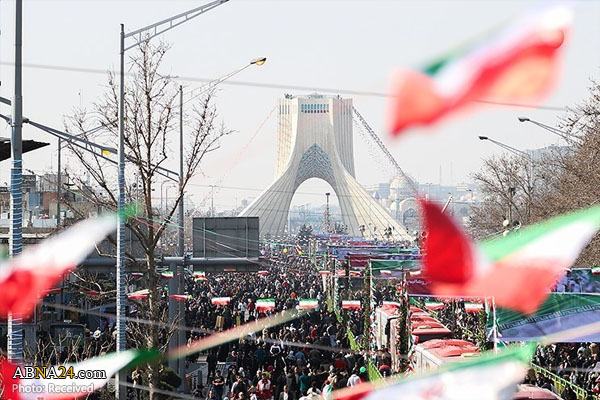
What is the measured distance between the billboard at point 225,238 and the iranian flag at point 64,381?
1055 cm

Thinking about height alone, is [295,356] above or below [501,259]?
below

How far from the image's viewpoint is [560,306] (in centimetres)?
1288

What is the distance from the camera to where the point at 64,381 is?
13758 mm

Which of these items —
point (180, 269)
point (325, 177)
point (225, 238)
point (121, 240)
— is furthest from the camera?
point (325, 177)

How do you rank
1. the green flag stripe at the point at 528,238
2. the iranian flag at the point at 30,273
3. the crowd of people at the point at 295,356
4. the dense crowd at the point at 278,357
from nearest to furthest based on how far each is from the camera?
1. the green flag stripe at the point at 528,238
2. the iranian flag at the point at 30,273
3. the crowd of people at the point at 295,356
4. the dense crowd at the point at 278,357

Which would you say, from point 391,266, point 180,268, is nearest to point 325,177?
point 391,266

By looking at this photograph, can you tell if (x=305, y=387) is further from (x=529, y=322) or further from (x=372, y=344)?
(x=372, y=344)

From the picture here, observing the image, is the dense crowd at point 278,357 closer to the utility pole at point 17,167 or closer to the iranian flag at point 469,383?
the utility pole at point 17,167

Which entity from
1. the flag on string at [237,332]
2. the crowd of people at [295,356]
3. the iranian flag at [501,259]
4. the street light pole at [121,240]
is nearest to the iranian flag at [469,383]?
the iranian flag at [501,259]

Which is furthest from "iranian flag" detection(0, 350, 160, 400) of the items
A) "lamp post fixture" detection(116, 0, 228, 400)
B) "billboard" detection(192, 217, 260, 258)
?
"billboard" detection(192, 217, 260, 258)

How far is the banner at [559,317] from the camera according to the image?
12797 millimetres

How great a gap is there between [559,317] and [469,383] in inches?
253

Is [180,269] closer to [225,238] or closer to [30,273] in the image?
[225,238]

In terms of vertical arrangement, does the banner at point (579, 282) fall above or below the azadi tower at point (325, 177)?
below
